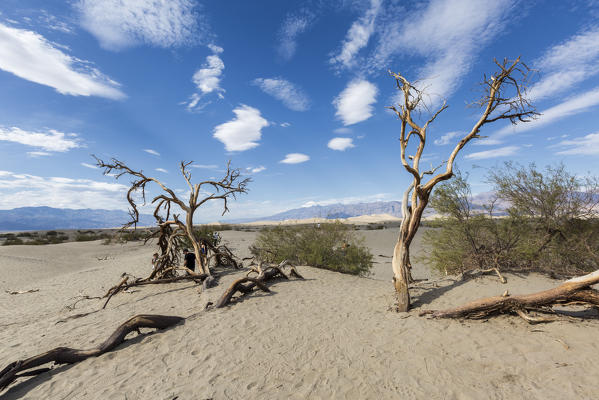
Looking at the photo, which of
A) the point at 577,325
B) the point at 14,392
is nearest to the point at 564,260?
the point at 577,325

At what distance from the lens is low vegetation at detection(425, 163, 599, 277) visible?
10758 millimetres

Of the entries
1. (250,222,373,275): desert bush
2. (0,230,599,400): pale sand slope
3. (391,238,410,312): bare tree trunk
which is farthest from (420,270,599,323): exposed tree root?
(250,222,373,275): desert bush

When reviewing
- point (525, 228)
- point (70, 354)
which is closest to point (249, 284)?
point (70, 354)

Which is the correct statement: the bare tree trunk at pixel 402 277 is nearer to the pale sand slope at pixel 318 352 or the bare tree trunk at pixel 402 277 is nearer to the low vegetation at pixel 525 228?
the pale sand slope at pixel 318 352

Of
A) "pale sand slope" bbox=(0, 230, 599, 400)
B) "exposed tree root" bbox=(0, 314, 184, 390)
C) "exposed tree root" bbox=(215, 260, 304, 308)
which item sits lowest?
"pale sand slope" bbox=(0, 230, 599, 400)

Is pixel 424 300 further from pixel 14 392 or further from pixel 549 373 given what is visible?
pixel 14 392

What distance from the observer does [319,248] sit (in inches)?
587

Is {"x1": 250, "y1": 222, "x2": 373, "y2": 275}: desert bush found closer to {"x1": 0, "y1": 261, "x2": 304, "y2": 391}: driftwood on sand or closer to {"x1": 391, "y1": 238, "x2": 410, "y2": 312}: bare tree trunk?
{"x1": 0, "y1": 261, "x2": 304, "y2": 391}: driftwood on sand

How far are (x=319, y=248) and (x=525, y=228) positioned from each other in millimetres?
8848

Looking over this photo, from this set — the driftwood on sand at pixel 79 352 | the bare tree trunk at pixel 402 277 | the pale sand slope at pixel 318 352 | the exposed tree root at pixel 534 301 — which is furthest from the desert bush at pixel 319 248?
the exposed tree root at pixel 534 301

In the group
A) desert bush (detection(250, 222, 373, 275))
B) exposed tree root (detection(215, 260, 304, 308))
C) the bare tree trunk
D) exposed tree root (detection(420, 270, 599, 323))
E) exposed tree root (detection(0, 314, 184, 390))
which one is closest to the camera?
exposed tree root (detection(0, 314, 184, 390))

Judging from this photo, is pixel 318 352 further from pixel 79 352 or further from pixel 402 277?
pixel 79 352

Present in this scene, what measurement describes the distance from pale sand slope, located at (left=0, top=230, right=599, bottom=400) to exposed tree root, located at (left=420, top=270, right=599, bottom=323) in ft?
0.73

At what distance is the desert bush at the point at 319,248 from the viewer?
14.9 metres
